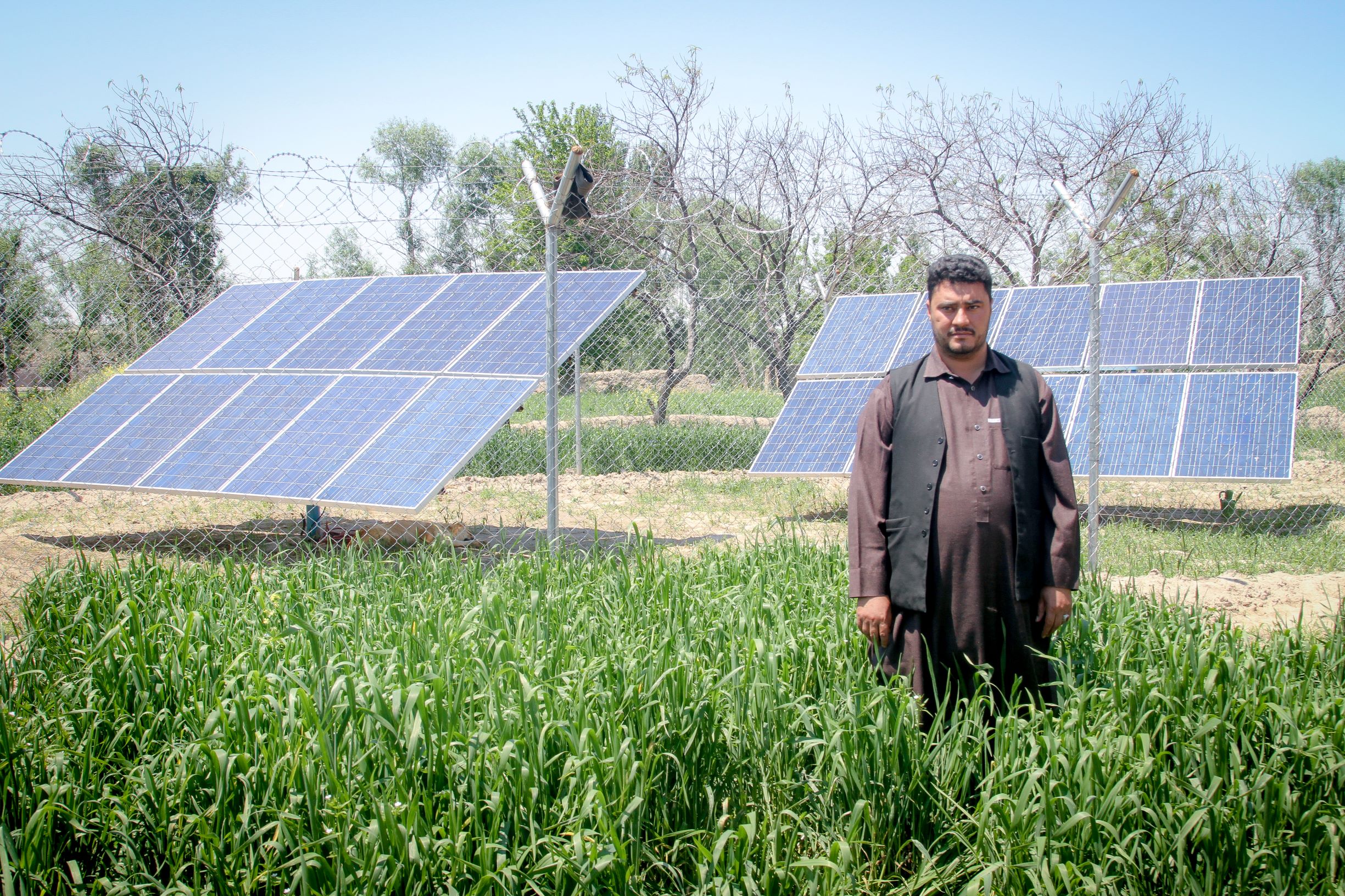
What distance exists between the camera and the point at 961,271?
281cm

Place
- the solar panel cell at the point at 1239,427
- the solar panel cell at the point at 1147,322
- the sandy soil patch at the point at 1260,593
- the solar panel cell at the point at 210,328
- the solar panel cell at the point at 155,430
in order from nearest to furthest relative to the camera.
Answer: the sandy soil patch at the point at 1260,593 < the solar panel cell at the point at 155,430 < the solar panel cell at the point at 1239,427 < the solar panel cell at the point at 210,328 < the solar panel cell at the point at 1147,322

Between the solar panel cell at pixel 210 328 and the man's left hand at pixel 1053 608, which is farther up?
the solar panel cell at pixel 210 328

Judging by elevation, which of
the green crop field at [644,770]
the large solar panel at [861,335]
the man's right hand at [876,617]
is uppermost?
the large solar panel at [861,335]

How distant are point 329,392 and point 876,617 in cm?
461

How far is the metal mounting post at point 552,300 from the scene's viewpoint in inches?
182

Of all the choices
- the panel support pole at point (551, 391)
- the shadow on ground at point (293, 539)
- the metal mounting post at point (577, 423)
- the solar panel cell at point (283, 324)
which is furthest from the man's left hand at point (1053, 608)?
the metal mounting post at point (577, 423)

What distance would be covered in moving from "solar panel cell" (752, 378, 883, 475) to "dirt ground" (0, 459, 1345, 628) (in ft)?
1.42

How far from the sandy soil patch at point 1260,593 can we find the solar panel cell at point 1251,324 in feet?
6.96

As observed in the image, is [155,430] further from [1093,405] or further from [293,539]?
[1093,405]

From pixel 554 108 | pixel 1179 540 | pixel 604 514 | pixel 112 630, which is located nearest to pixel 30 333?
pixel 604 514

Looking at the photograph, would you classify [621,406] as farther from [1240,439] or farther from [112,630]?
[112,630]

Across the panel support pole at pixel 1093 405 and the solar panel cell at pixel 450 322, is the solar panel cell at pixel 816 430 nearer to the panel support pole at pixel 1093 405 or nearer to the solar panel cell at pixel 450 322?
the panel support pole at pixel 1093 405

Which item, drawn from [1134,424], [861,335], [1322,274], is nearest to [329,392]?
[861,335]

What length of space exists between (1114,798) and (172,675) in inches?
108
